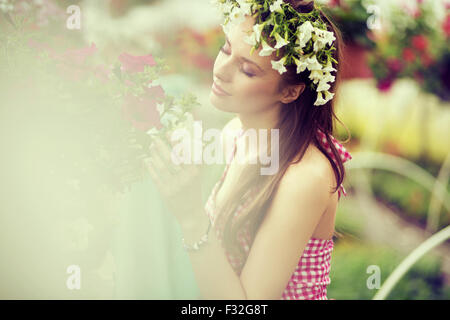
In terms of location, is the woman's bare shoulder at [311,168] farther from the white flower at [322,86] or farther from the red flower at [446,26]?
the red flower at [446,26]

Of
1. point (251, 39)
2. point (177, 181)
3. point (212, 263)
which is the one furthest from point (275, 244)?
point (251, 39)

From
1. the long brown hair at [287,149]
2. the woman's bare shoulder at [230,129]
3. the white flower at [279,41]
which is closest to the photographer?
the white flower at [279,41]

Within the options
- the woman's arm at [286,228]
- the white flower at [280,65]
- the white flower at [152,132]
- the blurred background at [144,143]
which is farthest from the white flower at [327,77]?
the white flower at [152,132]

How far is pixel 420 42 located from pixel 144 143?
3.58ft

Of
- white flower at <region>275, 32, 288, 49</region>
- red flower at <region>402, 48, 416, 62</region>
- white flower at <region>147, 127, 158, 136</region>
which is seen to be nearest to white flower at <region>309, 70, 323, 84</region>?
white flower at <region>275, 32, 288, 49</region>

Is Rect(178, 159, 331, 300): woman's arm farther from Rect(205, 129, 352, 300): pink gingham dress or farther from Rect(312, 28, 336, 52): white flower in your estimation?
Rect(312, 28, 336, 52): white flower

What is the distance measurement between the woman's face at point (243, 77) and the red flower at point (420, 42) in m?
0.74

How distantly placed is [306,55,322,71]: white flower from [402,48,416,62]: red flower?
701mm

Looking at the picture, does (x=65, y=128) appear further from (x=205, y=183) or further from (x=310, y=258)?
(x=310, y=258)

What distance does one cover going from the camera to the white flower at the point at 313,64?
1106 millimetres

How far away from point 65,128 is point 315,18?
2.25ft

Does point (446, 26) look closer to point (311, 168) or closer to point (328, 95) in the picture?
point (328, 95)
